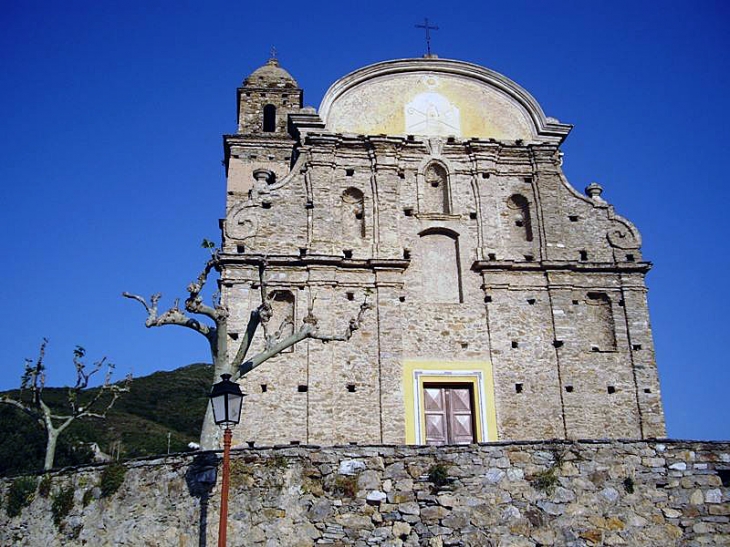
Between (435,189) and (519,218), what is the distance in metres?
2.35

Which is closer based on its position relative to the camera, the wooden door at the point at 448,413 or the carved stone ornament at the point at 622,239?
the wooden door at the point at 448,413

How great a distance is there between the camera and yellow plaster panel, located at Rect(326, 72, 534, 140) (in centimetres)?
2258

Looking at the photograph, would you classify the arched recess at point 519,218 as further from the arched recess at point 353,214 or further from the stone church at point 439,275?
the arched recess at point 353,214

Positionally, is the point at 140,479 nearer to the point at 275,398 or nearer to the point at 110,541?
the point at 110,541

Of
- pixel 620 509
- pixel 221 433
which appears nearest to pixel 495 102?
pixel 221 433

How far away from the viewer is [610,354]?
65.7ft

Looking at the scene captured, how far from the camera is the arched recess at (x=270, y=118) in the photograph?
97.9 feet

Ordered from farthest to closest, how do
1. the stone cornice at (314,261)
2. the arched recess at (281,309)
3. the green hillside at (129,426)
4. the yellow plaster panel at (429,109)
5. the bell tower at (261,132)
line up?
the green hillside at (129,426), the bell tower at (261,132), the yellow plaster panel at (429,109), the stone cornice at (314,261), the arched recess at (281,309)

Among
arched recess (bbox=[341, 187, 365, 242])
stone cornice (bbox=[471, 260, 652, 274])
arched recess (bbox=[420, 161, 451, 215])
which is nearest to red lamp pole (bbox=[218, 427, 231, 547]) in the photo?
arched recess (bbox=[341, 187, 365, 242])

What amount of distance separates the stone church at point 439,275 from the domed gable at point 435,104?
Answer: 0.04m

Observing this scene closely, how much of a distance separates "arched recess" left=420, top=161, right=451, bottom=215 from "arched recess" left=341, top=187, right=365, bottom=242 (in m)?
1.63

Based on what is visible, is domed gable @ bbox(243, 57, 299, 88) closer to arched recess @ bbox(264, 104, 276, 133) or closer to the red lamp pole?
arched recess @ bbox(264, 104, 276, 133)

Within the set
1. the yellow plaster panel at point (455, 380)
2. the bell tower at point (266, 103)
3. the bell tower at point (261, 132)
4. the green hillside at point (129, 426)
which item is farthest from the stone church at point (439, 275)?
the green hillside at point (129, 426)

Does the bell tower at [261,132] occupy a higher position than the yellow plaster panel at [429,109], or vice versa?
the bell tower at [261,132]
